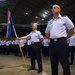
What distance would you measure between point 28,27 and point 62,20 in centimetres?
2449

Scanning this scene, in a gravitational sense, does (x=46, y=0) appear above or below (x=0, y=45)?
above

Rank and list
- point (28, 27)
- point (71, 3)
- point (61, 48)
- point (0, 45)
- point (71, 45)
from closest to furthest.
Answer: point (61, 48) → point (71, 45) → point (0, 45) → point (28, 27) → point (71, 3)

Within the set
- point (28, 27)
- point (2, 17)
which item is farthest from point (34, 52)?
point (2, 17)

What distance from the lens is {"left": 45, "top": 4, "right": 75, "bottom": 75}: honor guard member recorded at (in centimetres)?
396

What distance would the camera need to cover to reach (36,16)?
36719mm

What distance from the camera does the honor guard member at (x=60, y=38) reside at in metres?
3.96

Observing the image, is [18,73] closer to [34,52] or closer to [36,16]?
[34,52]

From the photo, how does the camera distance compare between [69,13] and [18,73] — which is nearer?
[18,73]

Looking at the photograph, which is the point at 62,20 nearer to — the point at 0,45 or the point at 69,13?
the point at 0,45

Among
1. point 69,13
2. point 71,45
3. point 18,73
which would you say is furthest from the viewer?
point 69,13

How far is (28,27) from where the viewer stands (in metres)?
28.5

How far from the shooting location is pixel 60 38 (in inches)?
156

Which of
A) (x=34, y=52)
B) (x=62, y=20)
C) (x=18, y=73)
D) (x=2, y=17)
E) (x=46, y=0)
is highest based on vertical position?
Result: (x=46, y=0)

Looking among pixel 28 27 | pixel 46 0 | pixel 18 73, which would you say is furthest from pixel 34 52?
pixel 46 0
